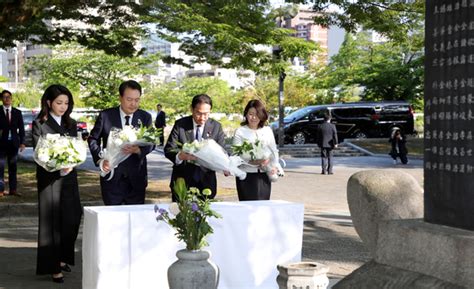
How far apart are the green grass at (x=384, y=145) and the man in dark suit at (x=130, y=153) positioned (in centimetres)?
2297

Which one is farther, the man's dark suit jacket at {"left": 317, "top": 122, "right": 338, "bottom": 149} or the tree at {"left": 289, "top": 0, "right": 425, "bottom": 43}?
the man's dark suit jacket at {"left": 317, "top": 122, "right": 338, "bottom": 149}

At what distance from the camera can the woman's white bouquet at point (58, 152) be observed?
8273mm

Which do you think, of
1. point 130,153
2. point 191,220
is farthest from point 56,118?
point 191,220

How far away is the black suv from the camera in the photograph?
120 ft

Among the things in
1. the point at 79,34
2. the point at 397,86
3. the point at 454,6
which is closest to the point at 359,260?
the point at 454,6

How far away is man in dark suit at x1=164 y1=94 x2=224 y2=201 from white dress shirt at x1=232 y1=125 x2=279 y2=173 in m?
0.30

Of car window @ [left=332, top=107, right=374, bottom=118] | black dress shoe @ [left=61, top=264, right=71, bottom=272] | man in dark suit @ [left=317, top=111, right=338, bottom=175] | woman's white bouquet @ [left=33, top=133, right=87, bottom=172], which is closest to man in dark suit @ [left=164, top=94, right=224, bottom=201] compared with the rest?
woman's white bouquet @ [left=33, top=133, right=87, bottom=172]

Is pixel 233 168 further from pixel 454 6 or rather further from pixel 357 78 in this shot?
pixel 357 78

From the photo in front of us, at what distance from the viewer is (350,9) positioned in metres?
14.1

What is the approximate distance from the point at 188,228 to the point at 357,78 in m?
40.3

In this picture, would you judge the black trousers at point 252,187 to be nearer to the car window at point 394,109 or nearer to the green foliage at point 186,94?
the car window at point 394,109

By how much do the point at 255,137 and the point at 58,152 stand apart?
2.26 meters

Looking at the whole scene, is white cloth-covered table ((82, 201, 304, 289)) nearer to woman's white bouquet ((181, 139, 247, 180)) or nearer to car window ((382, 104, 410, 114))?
woman's white bouquet ((181, 139, 247, 180))

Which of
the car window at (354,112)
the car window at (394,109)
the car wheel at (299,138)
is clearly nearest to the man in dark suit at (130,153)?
the car wheel at (299,138)
